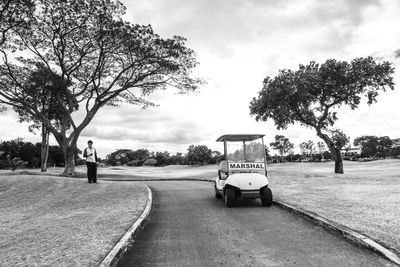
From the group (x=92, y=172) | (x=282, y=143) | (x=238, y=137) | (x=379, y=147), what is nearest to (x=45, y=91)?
(x=92, y=172)

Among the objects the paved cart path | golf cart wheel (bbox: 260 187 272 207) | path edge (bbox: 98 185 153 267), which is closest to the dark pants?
the paved cart path

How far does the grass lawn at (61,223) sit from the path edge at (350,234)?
4.52 m

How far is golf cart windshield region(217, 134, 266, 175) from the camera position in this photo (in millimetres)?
11529

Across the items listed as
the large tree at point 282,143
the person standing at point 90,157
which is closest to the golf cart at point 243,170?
the person standing at point 90,157

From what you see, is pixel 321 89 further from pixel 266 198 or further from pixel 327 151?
pixel 327 151

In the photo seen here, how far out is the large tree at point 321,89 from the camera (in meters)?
27.4

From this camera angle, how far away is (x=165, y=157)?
269 feet

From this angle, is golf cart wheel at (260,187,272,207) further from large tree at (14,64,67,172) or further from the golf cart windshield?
large tree at (14,64,67,172)

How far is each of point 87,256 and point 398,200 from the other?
1003 cm

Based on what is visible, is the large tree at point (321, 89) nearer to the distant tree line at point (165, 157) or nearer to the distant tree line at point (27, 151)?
the distant tree line at point (165, 157)

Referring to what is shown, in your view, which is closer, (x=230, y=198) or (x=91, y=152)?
(x=230, y=198)

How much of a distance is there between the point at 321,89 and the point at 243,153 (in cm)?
1998

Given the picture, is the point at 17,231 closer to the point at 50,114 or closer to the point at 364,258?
the point at 364,258

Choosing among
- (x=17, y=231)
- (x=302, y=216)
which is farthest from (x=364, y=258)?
(x=17, y=231)
